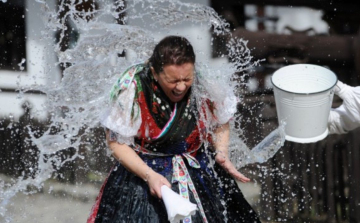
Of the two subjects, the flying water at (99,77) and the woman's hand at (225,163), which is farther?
the flying water at (99,77)

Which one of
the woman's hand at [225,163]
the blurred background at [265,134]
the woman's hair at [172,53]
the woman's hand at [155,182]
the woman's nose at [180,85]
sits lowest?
the blurred background at [265,134]

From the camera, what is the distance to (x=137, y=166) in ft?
Result: 10.4

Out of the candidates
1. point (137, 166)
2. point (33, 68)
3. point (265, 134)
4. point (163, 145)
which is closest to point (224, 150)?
point (163, 145)

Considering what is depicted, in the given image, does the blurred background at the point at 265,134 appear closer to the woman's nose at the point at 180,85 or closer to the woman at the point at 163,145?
the woman at the point at 163,145

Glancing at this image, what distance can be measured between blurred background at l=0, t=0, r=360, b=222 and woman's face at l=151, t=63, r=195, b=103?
225 cm

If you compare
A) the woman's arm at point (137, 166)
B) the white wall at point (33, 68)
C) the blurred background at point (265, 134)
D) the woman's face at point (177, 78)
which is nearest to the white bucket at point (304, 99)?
the woman's face at point (177, 78)

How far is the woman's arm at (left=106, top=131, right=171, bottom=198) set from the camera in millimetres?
3061

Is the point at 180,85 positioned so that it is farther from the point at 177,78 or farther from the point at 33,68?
the point at 33,68

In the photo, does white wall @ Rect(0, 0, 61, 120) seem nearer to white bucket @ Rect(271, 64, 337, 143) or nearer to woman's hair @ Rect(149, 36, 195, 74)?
white bucket @ Rect(271, 64, 337, 143)

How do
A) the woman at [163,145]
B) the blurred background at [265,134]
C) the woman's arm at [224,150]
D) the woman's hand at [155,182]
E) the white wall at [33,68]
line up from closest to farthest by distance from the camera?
the woman's hand at [155,182]
the woman at [163,145]
the woman's arm at [224,150]
the blurred background at [265,134]
the white wall at [33,68]

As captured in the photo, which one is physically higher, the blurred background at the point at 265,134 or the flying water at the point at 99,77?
the flying water at the point at 99,77

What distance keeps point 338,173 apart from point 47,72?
2.57m

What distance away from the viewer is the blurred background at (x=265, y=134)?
5.62 metres

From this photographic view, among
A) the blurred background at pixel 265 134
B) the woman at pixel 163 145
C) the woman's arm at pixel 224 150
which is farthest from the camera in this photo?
the blurred background at pixel 265 134
